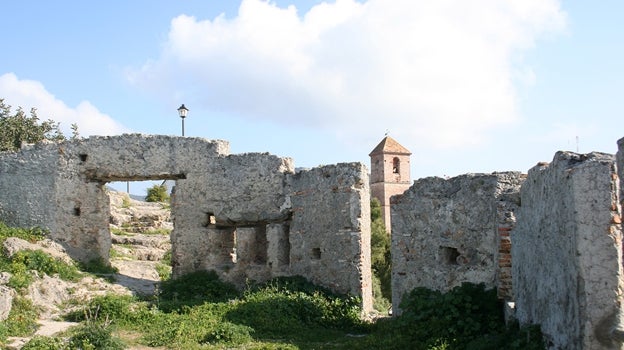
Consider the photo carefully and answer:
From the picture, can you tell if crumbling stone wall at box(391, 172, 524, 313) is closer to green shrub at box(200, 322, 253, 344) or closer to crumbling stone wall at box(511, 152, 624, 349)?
green shrub at box(200, 322, 253, 344)

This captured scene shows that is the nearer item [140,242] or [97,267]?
[97,267]

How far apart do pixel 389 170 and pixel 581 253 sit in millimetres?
39889

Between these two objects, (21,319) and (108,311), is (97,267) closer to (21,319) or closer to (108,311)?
(108,311)

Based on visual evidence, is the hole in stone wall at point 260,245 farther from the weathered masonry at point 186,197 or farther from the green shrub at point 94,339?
the green shrub at point 94,339

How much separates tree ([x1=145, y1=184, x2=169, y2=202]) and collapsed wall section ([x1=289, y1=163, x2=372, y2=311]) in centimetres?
1711

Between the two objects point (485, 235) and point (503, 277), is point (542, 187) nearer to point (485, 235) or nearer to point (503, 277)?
point (503, 277)

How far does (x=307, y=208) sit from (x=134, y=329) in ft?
15.9

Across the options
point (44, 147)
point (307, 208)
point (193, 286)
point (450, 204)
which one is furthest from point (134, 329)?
point (44, 147)

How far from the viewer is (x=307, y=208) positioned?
14.5m

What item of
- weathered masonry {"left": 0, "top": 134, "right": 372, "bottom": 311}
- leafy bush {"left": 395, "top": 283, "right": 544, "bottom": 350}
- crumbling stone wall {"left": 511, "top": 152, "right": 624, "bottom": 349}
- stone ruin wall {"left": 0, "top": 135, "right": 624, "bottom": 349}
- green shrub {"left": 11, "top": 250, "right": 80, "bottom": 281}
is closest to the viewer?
crumbling stone wall {"left": 511, "top": 152, "right": 624, "bottom": 349}

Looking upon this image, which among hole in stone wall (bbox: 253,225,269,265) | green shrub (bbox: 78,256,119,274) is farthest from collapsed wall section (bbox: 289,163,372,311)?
green shrub (bbox: 78,256,119,274)

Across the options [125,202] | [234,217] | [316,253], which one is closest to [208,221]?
[234,217]

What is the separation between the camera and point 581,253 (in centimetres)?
562

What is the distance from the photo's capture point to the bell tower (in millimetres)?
44969
